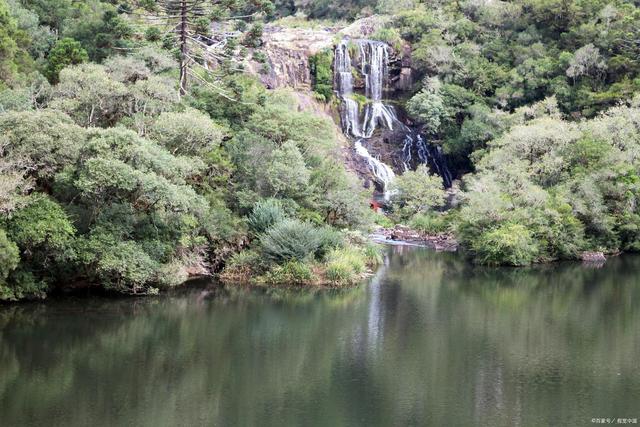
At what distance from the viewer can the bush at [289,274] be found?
32500 mm

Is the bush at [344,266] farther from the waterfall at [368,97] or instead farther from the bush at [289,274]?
the waterfall at [368,97]

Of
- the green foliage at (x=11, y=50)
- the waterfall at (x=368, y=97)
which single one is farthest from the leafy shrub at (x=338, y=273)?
the waterfall at (x=368, y=97)

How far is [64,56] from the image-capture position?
3912cm

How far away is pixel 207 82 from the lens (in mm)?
39750

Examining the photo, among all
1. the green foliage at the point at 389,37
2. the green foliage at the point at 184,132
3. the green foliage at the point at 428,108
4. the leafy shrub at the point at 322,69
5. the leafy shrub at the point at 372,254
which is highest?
the green foliage at the point at 389,37

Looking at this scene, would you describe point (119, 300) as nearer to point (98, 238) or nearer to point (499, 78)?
point (98, 238)

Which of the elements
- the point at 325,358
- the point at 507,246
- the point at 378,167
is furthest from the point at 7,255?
the point at 378,167

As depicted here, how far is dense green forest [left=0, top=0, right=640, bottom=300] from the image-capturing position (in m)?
27.5

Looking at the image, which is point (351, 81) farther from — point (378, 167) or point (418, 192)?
point (418, 192)

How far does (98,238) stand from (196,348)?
736cm

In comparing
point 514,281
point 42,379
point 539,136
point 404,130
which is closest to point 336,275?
point 514,281

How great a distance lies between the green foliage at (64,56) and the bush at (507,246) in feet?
78.5

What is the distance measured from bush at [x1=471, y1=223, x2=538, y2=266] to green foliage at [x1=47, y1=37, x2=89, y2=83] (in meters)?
23.9

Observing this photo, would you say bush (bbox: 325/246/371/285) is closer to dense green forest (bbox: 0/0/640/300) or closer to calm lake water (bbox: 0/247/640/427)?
dense green forest (bbox: 0/0/640/300)
